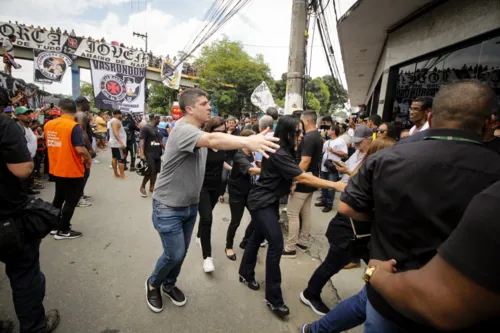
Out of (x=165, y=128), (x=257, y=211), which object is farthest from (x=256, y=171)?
(x=165, y=128)

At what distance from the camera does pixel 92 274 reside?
2883 millimetres

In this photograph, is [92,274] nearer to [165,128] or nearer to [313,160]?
[313,160]

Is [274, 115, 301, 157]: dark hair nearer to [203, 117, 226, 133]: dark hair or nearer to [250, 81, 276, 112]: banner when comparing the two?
[203, 117, 226, 133]: dark hair

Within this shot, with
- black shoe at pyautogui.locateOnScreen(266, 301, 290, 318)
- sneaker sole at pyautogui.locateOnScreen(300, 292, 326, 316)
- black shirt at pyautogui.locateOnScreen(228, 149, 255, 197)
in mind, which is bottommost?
sneaker sole at pyautogui.locateOnScreen(300, 292, 326, 316)

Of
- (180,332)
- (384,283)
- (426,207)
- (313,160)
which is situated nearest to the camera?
(384,283)

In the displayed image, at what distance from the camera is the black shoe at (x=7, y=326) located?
2033 mm

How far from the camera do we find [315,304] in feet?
8.42

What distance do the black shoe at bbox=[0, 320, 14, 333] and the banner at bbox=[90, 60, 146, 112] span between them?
28.4ft

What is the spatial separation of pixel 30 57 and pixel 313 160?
26771mm

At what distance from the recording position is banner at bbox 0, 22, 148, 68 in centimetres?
1680

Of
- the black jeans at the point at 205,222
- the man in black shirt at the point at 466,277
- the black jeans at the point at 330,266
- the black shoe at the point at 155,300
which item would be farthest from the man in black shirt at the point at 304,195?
the man in black shirt at the point at 466,277

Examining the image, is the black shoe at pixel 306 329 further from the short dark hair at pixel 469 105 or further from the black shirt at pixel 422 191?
the short dark hair at pixel 469 105

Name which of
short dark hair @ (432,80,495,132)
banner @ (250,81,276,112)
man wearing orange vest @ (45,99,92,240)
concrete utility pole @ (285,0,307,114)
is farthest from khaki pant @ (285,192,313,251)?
banner @ (250,81,276,112)

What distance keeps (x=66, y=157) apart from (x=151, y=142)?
246 centimetres
